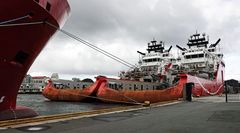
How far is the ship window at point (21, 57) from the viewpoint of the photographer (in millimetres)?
11161

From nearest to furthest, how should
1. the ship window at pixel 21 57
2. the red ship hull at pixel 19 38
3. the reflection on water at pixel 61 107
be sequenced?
the red ship hull at pixel 19 38, the ship window at pixel 21 57, the reflection on water at pixel 61 107

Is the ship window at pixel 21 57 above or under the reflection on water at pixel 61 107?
above

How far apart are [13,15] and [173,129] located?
6.31 metres

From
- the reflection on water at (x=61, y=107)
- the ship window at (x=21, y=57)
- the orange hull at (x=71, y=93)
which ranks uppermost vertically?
the ship window at (x=21, y=57)

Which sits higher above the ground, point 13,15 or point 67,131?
point 13,15

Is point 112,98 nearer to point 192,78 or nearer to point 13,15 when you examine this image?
point 192,78

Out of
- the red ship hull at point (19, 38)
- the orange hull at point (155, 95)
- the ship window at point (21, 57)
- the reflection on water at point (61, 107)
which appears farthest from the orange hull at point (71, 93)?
the ship window at point (21, 57)

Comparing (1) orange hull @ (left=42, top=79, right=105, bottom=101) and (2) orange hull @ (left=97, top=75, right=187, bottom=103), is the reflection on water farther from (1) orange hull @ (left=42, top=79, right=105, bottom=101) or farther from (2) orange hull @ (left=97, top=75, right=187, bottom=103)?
(1) orange hull @ (left=42, top=79, right=105, bottom=101)

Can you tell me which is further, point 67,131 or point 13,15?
point 13,15

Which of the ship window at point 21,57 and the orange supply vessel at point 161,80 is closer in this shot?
the ship window at point 21,57

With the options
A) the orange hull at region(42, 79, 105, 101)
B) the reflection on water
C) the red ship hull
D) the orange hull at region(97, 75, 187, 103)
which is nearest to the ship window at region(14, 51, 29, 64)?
the red ship hull

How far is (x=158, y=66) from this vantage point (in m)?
56.4

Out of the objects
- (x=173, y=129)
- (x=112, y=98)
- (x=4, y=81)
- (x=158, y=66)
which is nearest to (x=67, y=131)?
(x=173, y=129)

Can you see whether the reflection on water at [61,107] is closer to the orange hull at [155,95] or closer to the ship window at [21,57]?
the orange hull at [155,95]
